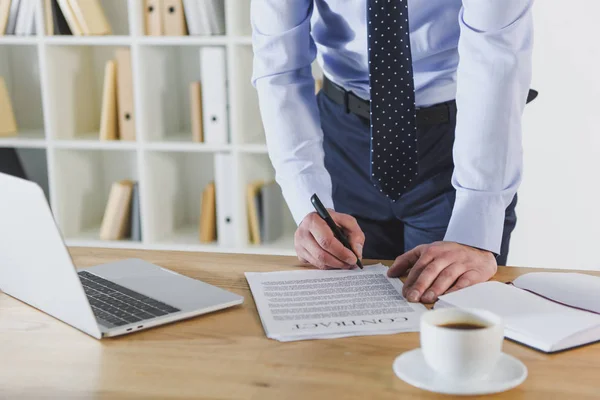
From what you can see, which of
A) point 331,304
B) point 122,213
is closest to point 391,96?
point 331,304

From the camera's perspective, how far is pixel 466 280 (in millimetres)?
1233

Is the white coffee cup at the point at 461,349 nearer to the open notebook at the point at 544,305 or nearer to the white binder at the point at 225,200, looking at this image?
the open notebook at the point at 544,305

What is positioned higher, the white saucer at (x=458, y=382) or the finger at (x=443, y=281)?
the finger at (x=443, y=281)

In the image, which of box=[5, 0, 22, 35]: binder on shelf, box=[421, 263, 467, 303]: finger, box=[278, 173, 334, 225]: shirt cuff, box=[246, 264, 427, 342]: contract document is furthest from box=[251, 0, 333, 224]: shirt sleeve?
box=[5, 0, 22, 35]: binder on shelf

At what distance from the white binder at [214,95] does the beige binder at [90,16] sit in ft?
1.54

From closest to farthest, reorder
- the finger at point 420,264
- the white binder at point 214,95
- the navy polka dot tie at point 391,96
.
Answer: the finger at point 420,264 < the navy polka dot tie at point 391,96 < the white binder at point 214,95

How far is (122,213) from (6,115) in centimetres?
67

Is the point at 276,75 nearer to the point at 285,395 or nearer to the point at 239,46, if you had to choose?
the point at 285,395

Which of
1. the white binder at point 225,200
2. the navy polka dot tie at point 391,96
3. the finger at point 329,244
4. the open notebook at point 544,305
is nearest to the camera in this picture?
the open notebook at point 544,305

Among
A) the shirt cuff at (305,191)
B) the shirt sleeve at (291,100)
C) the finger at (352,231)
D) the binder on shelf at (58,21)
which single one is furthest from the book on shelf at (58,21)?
the finger at (352,231)

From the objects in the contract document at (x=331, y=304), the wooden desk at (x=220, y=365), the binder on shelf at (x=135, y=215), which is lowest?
the binder on shelf at (x=135, y=215)

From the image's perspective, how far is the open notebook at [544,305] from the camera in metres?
1.01

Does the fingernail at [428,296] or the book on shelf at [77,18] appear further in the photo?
the book on shelf at [77,18]

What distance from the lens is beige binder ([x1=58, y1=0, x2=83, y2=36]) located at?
10.4 feet
